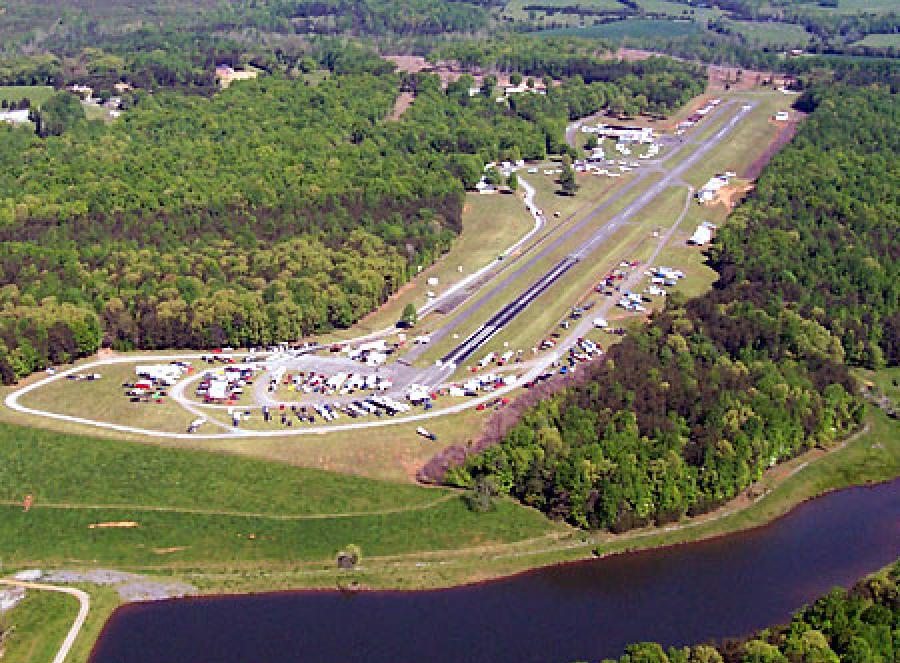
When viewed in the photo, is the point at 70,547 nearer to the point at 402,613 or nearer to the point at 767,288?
the point at 402,613

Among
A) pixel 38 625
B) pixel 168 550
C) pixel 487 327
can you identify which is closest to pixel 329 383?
pixel 487 327

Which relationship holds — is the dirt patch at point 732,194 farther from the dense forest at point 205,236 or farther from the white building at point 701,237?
the dense forest at point 205,236

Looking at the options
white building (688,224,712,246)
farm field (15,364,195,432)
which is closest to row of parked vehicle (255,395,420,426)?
farm field (15,364,195,432)

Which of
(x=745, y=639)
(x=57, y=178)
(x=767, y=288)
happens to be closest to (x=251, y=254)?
(x=57, y=178)

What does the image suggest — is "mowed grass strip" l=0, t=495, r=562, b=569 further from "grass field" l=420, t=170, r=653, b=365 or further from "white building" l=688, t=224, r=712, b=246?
"white building" l=688, t=224, r=712, b=246

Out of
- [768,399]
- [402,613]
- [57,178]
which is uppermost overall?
[57,178]
